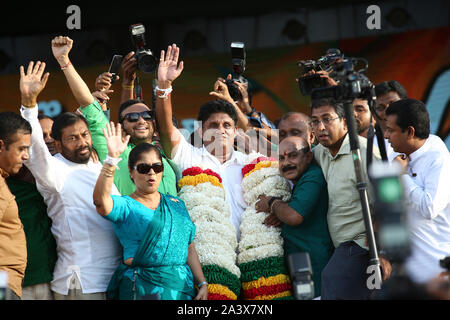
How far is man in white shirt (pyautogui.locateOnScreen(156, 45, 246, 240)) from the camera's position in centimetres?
471

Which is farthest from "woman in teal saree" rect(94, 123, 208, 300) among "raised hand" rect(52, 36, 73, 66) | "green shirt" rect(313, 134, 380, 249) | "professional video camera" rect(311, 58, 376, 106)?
"professional video camera" rect(311, 58, 376, 106)

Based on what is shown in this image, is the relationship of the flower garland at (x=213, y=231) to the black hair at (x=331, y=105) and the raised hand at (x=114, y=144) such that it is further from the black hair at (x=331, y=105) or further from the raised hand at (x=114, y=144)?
the black hair at (x=331, y=105)

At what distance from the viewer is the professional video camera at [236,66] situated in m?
5.17

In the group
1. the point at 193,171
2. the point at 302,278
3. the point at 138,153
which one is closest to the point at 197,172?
the point at 193,171

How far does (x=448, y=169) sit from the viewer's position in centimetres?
411

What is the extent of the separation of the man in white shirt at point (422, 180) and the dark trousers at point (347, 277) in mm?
330

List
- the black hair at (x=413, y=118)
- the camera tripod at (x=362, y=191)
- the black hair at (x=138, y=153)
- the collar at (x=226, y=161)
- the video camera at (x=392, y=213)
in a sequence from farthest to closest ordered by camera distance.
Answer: the collar at (x=226, y=161) < the black hair at (x=413, y=118) < the black hair at (x=138, y=153) < the camera tripod at (x=362, y=191) < the video camera at (x=392, y=213)

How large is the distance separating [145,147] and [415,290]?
91.7 inches

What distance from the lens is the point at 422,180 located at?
412 cm

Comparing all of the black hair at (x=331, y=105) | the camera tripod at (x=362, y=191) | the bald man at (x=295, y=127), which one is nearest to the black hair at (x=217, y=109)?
the bald man at (x=295, y=127)

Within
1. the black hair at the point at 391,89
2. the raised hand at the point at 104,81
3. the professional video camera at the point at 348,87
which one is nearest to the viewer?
the professional video camera at the point at 348,87

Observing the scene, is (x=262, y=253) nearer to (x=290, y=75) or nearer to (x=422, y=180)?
(x=422, y=180)

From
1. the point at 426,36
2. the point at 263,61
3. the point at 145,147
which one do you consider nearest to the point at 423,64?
the point at 426,36

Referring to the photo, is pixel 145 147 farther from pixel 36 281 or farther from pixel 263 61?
pixel 263 61
